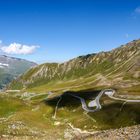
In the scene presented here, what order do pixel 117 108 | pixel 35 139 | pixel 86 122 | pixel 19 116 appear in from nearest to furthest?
pixel 35 139, pixel 19 116, pixel 86 122, pixel 117 108

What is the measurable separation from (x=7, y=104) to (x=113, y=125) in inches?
1832

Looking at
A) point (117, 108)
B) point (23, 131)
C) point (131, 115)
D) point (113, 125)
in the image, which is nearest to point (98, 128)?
point (113, 125)

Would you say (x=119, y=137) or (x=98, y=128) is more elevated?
(x=119, y=137)

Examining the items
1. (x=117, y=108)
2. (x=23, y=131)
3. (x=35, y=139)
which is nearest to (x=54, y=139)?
(x=35, y=139)

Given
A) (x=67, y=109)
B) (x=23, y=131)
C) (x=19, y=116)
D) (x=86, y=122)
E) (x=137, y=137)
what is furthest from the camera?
(x=67, y=109)

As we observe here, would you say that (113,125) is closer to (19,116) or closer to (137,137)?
(19,116)

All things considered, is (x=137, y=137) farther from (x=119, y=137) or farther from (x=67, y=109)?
(x=67, y=109)

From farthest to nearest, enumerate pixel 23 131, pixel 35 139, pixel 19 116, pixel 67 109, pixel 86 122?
pixel 67 109, pixel 86 122, pixel 19 116, pixel 23 131, pixel 35 139

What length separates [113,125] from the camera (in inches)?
3939

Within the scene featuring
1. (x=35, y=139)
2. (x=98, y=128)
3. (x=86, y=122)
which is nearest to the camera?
(x=35, y=139)

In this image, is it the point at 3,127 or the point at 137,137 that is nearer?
the point at 137,137

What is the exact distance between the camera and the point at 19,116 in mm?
89625

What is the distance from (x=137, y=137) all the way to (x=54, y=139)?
67.6 feet

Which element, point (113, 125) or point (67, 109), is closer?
point (113, 125)
